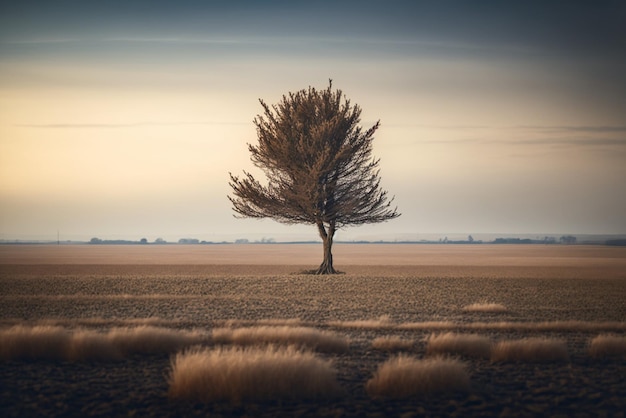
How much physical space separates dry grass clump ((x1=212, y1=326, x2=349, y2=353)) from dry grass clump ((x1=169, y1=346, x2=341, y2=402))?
3.67m

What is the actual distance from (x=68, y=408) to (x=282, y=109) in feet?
115

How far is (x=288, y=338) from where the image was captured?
645 inches

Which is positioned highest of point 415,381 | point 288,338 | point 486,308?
point 288,338

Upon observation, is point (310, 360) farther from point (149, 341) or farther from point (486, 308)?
point (486, 308)

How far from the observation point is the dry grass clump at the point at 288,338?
16.0 m

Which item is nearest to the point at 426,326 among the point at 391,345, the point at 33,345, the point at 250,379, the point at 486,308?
the point at 391,345

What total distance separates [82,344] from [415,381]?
763 centimetres

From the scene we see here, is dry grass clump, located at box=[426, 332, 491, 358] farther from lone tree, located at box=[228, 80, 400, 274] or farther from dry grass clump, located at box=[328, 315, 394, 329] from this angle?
lone tree, located at box=[228, 80, 400, 274]

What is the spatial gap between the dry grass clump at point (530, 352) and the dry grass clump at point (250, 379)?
198 inches

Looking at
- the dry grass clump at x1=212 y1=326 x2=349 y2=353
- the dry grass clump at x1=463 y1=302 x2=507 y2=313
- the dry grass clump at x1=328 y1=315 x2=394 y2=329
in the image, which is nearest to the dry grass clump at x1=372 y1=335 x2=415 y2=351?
the dry grass clump at x1=212 y1=326 x2=349 y2=353

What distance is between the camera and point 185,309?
85.1ft

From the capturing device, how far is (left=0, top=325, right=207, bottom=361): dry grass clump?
14.6 m

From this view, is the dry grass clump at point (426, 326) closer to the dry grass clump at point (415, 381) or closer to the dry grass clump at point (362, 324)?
the dry grass clump at point (362, 324)

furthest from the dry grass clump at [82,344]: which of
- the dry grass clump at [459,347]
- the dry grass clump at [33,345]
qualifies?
the dry grass clump at [459,347]
